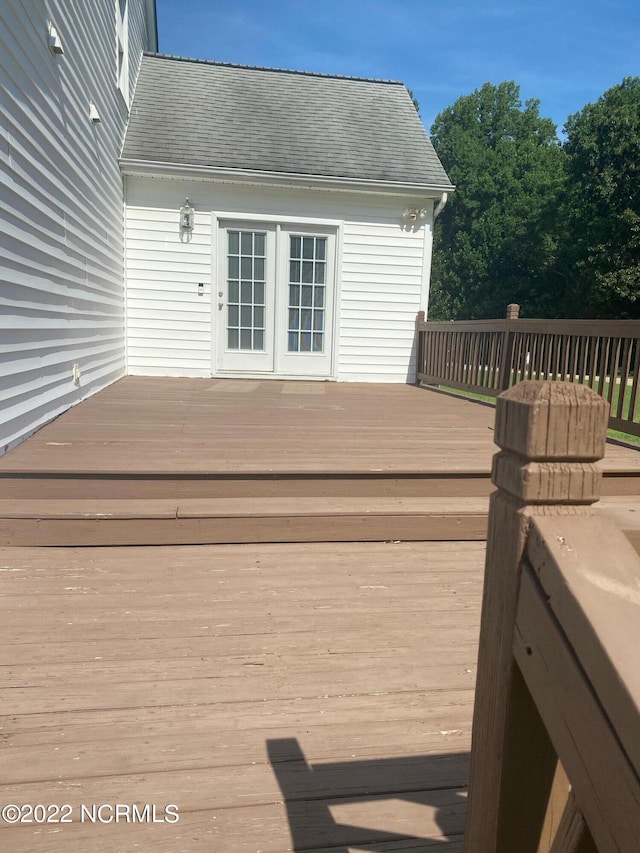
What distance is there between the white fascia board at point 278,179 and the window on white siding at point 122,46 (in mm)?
882

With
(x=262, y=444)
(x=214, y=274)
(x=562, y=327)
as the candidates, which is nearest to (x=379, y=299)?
(x=214, y=274)

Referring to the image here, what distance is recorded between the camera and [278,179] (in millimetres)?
6914

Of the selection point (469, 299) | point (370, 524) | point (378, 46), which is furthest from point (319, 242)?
point (378, 46)

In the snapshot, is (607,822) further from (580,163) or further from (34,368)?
(580,163)

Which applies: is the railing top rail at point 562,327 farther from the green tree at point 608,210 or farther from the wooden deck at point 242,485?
the green tree at point 608,210

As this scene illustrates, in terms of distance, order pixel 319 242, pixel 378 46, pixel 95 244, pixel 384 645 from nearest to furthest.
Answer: pixel 384 645
pixel 95 244
pixel 319 242
pixel 378 46

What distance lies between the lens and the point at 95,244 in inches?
213

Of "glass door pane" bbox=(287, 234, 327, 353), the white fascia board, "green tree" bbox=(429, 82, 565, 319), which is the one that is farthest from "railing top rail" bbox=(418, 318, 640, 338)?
"green tree" bbox=(429, 82, 565, 319)

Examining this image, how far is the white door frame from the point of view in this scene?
711 cm

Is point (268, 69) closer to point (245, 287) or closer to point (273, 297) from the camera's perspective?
point (245, 287)

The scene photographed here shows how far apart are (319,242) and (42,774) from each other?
6.74 meters

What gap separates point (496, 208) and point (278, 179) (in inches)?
986

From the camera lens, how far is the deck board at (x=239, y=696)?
1259 millimetres

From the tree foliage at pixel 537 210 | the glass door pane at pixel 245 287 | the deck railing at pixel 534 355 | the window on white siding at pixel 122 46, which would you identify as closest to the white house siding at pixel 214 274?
the glass door pane at pixel 245 287
